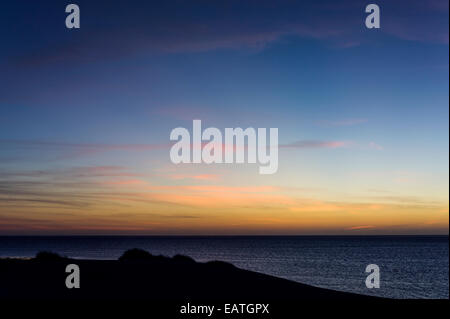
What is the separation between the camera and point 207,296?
15203 millimetres

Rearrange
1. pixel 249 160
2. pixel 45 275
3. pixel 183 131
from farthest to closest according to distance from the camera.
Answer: pixel 45 275, pixel 183 131, pixel 249 160

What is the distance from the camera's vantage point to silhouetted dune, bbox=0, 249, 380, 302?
49.5 ft

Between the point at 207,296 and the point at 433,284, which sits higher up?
the point at 207,296

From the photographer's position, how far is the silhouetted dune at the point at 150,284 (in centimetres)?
1510

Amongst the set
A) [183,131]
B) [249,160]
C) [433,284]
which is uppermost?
[183,131]

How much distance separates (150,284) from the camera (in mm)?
17484

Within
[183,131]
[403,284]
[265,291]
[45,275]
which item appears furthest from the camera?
[403,284]

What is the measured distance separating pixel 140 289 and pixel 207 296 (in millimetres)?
2767
